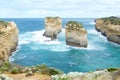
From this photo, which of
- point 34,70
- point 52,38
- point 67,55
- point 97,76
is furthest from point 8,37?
point 97,76

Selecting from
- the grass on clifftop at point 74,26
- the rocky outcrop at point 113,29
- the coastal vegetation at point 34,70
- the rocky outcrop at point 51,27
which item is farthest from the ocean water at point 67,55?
the coastal vegetation at point 34,70

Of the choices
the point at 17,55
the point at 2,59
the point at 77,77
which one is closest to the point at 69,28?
the point at 17,55

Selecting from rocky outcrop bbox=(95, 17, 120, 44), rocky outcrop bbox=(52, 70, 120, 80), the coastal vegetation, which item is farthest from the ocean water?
rocky outcrop bbox=(52, 70, 120, 80)

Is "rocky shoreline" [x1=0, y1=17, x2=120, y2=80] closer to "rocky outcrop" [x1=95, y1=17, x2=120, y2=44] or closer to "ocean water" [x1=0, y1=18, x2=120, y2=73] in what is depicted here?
"rocky outcrop" [x1=95, y1=17, x2=120, y2=44]

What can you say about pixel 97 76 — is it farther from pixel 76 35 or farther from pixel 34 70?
pixel 76 35

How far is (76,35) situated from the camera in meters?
73.2

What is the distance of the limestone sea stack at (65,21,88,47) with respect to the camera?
239ft

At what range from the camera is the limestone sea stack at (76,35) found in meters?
72.8

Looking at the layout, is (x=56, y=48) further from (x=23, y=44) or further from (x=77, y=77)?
(x=77, y=77)

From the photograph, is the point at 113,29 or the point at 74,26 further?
the point at 113,29

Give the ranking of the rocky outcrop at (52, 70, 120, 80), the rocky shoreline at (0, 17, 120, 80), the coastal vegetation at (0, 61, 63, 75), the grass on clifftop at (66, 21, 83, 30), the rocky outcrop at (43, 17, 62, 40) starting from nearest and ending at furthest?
the rocky outcrop at (52, 70, 120, 80)
the rocky shoreline at (0, 17, 120, 80)
the coastal vegetation at (0, 61, 63, 75)
the grass on clifftop at (66, 21, 83, 30)
the rocky outcrop at (43, 17, 62, 40)

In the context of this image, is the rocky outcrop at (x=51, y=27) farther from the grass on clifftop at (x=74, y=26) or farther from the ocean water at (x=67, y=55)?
the grass on clifftop at (x=74, y=26)

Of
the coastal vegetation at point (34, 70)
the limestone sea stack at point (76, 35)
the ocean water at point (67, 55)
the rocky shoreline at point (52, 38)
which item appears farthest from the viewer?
the limestone sea stack at point (76, 35)

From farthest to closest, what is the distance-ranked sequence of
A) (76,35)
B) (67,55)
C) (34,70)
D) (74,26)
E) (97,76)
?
(74,26)
(76,35)
(67,55)
(34,70)
(97,76)
